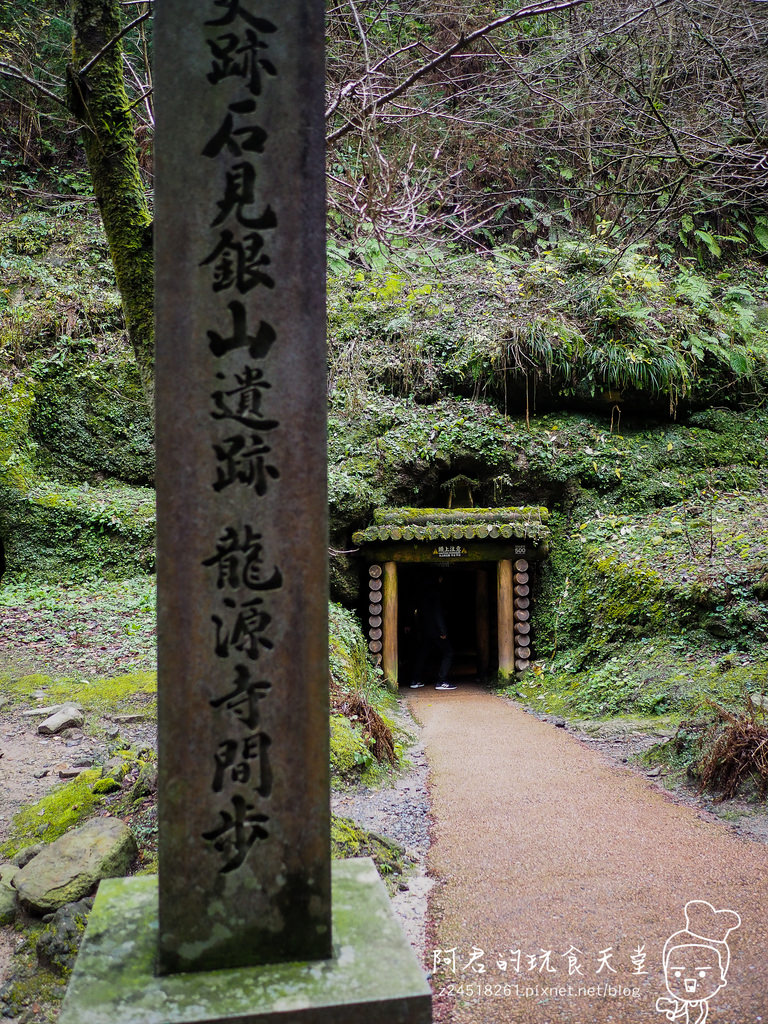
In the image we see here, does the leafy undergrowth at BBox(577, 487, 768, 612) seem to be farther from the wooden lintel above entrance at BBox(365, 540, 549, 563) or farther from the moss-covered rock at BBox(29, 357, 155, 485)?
the moss-covered rock at BBox(29, 357, 155, 485)

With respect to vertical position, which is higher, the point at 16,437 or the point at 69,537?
the point at 16,437

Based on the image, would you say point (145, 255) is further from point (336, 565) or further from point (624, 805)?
point (336, 565)

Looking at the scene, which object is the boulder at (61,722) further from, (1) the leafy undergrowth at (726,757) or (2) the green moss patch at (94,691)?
(1) the leafy undergrowth at (726,757)

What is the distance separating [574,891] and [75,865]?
2.50m

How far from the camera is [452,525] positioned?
9.77m

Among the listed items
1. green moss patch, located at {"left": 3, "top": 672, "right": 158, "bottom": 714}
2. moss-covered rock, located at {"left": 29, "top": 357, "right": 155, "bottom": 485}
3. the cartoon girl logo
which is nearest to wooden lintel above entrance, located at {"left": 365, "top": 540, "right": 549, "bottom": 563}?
green moss patch, located at {"left": 3, "top": 672, "right": 158, "bottom": 714}

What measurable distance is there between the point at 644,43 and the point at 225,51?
30.8 feet

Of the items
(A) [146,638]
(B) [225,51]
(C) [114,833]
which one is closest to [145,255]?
(B) [225,51]

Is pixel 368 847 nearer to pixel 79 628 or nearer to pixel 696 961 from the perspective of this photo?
pixel 696 961

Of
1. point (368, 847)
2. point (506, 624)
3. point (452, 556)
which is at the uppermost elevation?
point (452, 556)

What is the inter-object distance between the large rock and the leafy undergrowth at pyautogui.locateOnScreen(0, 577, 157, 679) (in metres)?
3.29

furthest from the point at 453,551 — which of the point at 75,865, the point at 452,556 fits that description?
the point at 75,865

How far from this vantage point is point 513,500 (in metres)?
11.3

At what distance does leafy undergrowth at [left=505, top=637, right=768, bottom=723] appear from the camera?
21.0ft
